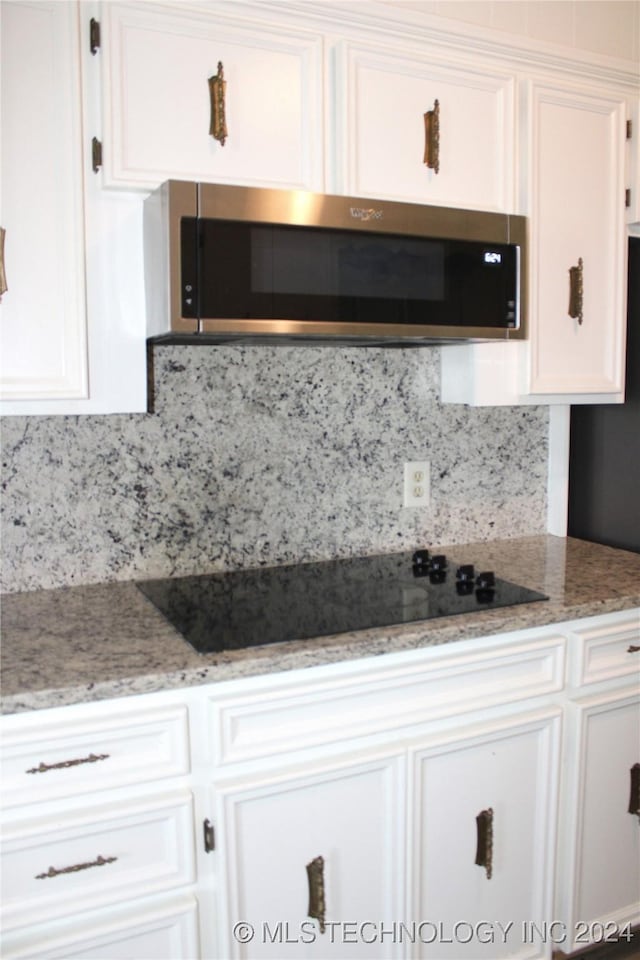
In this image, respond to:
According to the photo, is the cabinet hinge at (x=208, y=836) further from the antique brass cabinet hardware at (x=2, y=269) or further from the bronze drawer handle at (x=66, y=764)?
the antique brass cabinet hardware at (x=2, y=269)

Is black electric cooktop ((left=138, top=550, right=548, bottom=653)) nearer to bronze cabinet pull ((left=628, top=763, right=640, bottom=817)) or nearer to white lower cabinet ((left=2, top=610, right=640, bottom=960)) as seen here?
white lower cabinet ((left=2, top=610, right=640, bottom=960))

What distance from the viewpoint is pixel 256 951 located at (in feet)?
4.64

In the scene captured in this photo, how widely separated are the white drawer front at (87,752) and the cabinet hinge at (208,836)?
107mm

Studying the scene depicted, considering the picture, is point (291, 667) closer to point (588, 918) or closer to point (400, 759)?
point (400, 759)

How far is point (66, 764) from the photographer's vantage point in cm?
125

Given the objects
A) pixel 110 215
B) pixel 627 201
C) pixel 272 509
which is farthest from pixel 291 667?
pixel 627 201

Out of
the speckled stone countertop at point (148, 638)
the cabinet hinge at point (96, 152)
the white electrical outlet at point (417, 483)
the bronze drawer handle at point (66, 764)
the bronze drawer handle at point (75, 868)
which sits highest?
the cabinet hinge at point (96, 152)

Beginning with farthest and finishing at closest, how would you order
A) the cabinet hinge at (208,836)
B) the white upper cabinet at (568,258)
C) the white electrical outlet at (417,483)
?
the white electrical outlet at (417,483), the white upper cabinet at (568,258), the cabinet hinge at (208,836)

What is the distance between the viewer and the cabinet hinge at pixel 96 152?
4.90 ft

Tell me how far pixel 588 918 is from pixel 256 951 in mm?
839

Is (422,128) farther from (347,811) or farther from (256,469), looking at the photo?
(347,811)

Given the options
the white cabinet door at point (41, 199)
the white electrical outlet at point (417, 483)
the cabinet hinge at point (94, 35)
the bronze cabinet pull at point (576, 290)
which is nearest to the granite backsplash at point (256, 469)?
the white electrical outlet at point (417, 483)

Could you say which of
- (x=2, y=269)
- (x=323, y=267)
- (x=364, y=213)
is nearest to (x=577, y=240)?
(x=364, y=213)

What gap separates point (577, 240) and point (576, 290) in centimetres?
13
